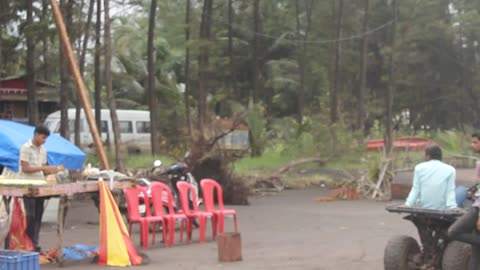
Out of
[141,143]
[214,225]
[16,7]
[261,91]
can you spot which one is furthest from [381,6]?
[214,225]

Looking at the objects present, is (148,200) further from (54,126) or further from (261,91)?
(261,91)

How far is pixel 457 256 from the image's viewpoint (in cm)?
948

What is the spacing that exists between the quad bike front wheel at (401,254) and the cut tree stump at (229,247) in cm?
247

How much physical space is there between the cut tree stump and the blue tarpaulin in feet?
14.8

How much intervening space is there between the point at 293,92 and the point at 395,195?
26216 millimetres

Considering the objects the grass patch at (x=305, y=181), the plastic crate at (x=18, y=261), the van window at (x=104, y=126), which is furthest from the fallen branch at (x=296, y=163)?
the plastic crate at (x=18, y=261)

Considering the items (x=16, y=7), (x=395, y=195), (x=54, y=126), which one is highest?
(x=16, y=7)

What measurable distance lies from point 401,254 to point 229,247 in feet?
8.91

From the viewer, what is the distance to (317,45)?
141 feet

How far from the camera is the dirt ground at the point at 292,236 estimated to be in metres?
11.8

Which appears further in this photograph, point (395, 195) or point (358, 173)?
point (358, 173)

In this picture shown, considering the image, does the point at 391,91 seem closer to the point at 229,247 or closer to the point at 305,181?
the point at 305,181

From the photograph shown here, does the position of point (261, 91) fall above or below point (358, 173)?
above

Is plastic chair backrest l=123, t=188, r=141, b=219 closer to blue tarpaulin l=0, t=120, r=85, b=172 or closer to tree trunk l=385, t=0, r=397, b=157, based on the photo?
blue tarpaulin l=0, t=120, r=85, b=172
